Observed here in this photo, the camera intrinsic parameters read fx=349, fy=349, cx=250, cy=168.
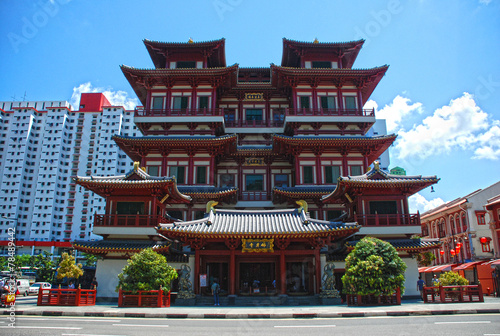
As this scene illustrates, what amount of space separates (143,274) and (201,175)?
15588 millimetres

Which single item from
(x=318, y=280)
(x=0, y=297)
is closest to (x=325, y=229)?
(x=318, y=280)

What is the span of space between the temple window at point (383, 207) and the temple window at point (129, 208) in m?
17.8

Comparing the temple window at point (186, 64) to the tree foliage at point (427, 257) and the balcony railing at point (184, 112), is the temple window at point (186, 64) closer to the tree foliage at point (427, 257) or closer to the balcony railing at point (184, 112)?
the balcony railing at point (184, 112)

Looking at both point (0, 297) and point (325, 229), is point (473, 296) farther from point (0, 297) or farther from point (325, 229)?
point (0, 297)

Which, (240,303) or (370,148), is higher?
(370,148)

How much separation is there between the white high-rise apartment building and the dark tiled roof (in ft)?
268

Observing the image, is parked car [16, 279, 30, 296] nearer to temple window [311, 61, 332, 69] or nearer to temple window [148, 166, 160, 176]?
temple window [148, 166, 160, 176]

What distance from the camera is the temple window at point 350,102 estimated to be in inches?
1449

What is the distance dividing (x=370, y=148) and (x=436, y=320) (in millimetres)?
23011

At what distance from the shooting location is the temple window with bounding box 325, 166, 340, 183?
112 feet

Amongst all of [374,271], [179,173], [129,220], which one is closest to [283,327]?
[374,271]

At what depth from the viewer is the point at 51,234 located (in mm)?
93562

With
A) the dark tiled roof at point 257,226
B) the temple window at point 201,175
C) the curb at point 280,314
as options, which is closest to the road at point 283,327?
the curb at point 280,314

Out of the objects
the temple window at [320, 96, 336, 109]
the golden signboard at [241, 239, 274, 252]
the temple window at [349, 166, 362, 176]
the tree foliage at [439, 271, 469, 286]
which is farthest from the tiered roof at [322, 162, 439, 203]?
the temple window at [320, 96, 336, 109]
